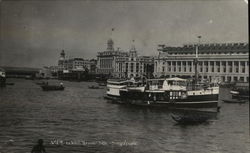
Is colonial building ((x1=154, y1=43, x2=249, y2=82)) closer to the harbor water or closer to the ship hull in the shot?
the ship hull

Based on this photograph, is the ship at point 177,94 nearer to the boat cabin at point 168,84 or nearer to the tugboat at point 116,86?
the boat cabin at point 168,84

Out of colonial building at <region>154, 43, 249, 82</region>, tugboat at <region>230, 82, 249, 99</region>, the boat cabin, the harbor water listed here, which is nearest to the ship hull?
the boat cabin

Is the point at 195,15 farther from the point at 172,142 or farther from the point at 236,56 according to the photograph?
the point at 236,56

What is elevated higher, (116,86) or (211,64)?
(211,64)

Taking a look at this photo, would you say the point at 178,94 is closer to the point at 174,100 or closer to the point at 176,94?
the point at 176,94

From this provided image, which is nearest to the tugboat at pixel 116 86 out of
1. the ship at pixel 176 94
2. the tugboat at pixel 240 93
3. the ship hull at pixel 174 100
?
the ship at pixel 176 94

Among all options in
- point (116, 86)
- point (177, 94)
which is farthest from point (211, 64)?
point (177, 94)
